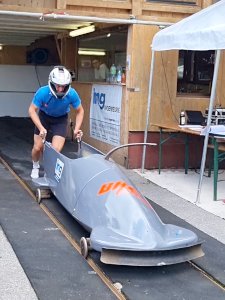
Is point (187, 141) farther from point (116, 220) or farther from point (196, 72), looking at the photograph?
point (116, 220)

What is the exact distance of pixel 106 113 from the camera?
35.2ft

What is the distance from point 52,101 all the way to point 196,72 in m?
3.89

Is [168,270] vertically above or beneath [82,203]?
beneath

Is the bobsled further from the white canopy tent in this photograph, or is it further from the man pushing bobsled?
the white canopy tent

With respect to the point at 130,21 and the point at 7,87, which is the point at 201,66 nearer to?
the point at 130,21

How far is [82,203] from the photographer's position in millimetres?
5547

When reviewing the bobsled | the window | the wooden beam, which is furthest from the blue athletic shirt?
the window

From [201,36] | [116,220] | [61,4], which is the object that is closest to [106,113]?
[61,4]

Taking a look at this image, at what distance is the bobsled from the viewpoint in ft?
15.4

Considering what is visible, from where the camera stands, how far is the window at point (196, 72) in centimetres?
1019

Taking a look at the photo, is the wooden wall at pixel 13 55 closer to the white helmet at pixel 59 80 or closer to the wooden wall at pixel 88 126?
the wooden wall at pixel 88 126

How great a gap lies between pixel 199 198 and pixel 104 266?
296 centimetres

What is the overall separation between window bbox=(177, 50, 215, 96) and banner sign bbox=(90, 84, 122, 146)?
1.18 meters

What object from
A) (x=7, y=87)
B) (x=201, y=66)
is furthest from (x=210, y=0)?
→ (x=7, y=87)
